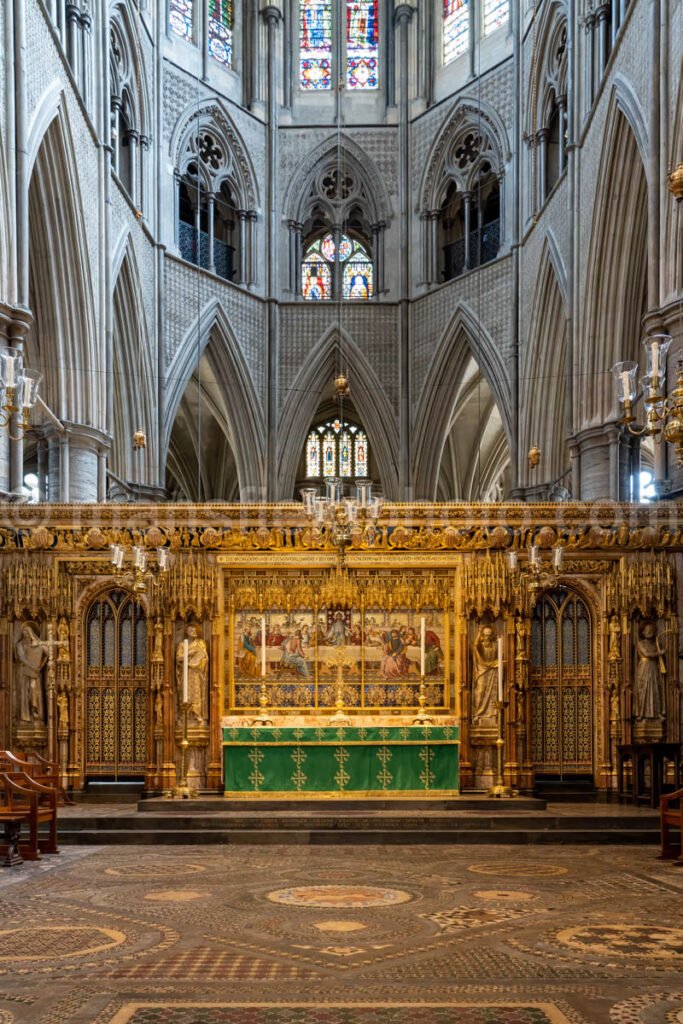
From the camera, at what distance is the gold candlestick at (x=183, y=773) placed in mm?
13424

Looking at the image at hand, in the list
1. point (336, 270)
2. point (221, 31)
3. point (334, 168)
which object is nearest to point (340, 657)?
point (336, 270)

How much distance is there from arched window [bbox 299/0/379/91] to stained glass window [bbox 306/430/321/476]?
8.98 metres

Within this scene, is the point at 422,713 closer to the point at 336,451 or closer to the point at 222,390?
the point at 222,390

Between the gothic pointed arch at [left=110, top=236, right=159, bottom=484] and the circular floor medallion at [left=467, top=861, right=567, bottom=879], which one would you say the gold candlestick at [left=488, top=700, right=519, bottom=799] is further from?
the gothic pointed arch at [left=110, top=236, right=159, bottom=484]

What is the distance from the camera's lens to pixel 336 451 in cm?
3350

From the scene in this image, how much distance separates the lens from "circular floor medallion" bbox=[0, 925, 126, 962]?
6.84 m

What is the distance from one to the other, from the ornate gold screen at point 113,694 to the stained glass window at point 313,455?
18.8 meters

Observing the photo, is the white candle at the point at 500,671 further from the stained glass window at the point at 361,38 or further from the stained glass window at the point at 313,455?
the stained glass window at the point at 361,38

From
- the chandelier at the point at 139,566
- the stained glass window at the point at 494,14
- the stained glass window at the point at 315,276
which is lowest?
the chandelier at the point at 139,566

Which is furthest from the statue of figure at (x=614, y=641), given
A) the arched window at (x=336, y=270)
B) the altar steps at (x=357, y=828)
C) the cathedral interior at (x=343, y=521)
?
the arched window at (x=336, y=270)

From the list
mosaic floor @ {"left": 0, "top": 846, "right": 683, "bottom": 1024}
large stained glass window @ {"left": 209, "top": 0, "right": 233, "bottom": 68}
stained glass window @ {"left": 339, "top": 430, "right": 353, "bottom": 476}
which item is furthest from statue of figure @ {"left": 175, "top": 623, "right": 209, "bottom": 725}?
stained glass window @ {"left": 339, "top": 430, "right": 353, "bottom": 476}

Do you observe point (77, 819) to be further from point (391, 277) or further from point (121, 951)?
point (391, 277)

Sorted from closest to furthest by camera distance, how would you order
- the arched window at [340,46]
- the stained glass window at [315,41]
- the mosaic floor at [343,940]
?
the mosaic floor at [343,940] → the arched window at [340,46] → the stained glass window at [315,41]

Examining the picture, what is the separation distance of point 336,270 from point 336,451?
206 inches
